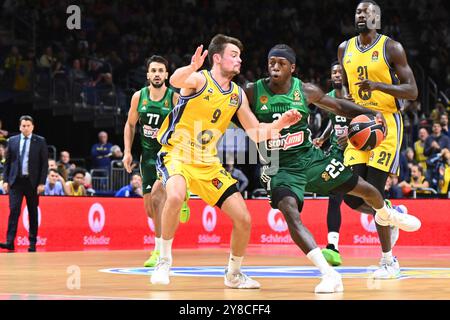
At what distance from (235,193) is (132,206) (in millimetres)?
10586

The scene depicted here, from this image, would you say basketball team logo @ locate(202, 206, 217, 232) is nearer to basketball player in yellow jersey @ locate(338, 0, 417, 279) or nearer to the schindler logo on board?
the schindler logo on board

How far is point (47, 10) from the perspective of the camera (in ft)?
91.6

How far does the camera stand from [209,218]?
20203 mm

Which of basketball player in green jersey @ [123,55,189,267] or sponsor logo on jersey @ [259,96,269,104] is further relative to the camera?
basketball player in green jersey @ [123,55,189,267]

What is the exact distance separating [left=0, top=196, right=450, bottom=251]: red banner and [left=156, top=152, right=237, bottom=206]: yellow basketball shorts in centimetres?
895

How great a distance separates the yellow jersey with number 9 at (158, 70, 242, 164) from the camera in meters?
8.93

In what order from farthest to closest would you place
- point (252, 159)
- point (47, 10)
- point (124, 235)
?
point (47, 10), point (252, 159), point (124, 235)

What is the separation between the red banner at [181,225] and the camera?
18.2 metres

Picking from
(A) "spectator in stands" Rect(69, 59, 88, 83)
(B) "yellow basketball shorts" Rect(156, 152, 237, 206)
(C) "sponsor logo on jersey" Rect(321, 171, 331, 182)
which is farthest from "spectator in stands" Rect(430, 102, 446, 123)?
(B) "yellow basketball shorts" Rect(156, 152, 237, 206)

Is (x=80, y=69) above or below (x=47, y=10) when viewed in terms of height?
below

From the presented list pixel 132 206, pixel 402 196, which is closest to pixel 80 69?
pixel 132 206

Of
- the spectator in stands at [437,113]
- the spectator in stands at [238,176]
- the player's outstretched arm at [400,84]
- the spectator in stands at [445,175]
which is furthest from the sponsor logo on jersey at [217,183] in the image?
the spectator in stands at [437,113]

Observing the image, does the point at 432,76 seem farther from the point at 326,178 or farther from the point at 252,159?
the point at 326,178

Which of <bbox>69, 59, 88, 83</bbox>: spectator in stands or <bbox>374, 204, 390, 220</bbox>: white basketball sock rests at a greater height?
<bbox>69, 59, 88, 83</bbox>: spectator in stands
